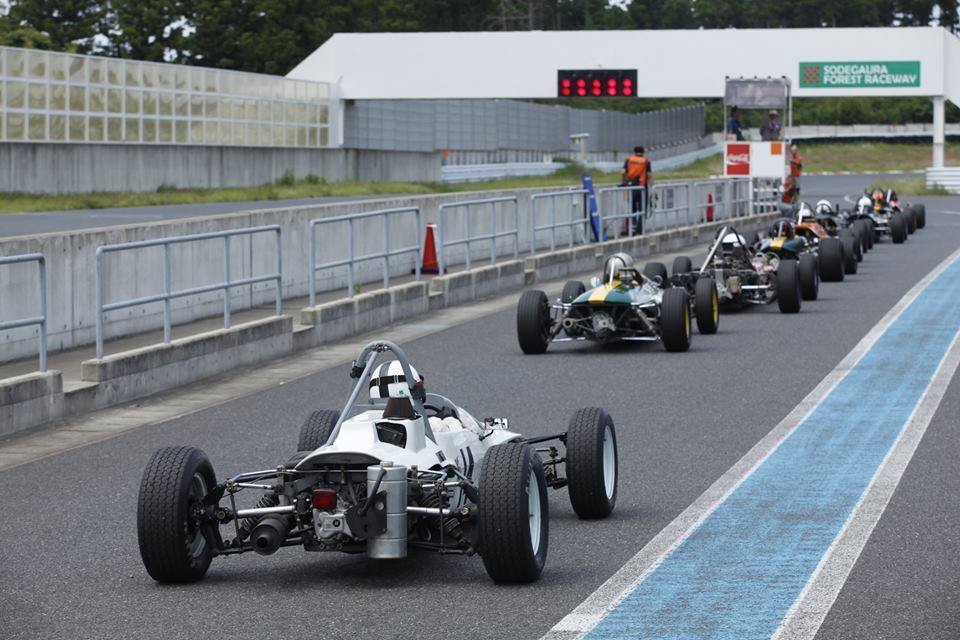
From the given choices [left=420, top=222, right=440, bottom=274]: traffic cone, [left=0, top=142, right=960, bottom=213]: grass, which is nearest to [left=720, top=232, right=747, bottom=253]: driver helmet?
[left=420, top=222, right=440, bottom=274]: traffic cone

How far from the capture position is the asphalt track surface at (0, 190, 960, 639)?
24.5ft

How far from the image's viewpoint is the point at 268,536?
25.3 ft

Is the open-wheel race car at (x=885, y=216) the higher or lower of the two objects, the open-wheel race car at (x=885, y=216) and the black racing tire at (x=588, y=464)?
the higher

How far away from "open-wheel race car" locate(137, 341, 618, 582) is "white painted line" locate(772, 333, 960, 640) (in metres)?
1.24

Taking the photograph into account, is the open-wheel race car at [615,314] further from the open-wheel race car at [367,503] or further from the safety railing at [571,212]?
the safety railing at [571,212]

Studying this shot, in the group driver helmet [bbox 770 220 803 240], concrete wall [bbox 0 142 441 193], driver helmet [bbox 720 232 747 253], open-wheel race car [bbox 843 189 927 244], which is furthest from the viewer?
concrete wall [bbox 0 142 441 193]

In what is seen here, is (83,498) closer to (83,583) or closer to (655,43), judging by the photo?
(83,583)

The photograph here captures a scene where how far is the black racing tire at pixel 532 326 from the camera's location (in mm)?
17625

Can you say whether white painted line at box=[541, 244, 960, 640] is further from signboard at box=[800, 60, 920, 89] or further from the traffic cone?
signboard at box=[800, 60, 920, 89]

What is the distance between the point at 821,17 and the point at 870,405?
164733mm

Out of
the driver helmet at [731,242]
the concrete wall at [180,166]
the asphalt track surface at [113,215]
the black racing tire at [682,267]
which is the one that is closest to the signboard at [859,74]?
the concrete wall at [180,166]

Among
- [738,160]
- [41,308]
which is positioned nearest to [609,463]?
[41,308]

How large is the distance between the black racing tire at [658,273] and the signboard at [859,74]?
43368 mm

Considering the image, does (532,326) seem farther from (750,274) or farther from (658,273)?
(750,274)
